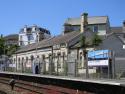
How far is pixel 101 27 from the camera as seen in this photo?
115m

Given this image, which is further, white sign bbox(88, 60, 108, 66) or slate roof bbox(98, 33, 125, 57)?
slate roof bbox(98, 33, 125, 57)

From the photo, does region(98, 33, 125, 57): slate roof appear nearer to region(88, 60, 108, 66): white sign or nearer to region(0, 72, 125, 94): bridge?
region(0, 72, 125, 94): bridge

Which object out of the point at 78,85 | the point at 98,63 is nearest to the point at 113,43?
the point at 98,63

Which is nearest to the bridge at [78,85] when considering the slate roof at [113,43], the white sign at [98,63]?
the white sign at [98,63]

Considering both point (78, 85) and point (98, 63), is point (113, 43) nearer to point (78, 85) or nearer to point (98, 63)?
point (98, 63)

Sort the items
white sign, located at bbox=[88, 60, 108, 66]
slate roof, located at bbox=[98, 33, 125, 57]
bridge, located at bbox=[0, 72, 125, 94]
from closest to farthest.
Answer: bridge, located at bbox=[0, 72, 125, 94]
white sign, located at bbox=[88, 60, 108, 66]
slate roof, located at bbox=[98, 33, 125, 57]

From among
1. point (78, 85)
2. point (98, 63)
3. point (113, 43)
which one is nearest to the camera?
point (78, 85)

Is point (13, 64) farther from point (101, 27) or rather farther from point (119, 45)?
point (101, 27)

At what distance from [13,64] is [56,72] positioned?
1965 cm

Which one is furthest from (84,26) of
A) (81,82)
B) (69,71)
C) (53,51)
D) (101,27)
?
(101,27)

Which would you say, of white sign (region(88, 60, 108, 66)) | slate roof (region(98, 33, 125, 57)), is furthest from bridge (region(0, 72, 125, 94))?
slate roof (region(98, 33, 125, 57))

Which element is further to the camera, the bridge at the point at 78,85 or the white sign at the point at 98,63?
the white sign at the point at 98,63

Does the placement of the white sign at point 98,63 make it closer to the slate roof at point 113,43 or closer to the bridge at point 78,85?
the bridge at point 78,85

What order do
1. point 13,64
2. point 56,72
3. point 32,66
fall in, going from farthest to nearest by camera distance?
1. point 13,64
2. point 32,66
3. point 56,72
